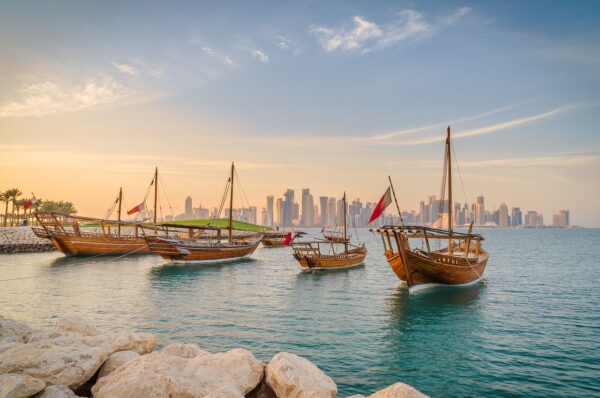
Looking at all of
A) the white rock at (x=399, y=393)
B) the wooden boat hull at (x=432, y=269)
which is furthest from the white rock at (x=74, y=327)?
the wooden boat hull at (x=432, y=269)

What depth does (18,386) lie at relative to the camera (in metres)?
6.24

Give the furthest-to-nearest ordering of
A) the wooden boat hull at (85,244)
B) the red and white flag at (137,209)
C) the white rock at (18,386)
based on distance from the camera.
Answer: the red and white flag at (137,209) → the wooden boat hull at (85,244) → the white rock at (18,386)

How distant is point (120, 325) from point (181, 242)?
3064cm

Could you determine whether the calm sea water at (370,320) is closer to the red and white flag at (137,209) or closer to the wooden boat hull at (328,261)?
the wooden boat hull at (328,261)

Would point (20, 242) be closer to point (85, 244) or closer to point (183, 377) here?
point (85, 244)

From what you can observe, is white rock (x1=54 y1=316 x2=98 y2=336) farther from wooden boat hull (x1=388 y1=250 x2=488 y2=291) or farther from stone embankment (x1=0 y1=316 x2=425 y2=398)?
wooden boat hull (x1=388 y1=250 x2=488 y2=291)

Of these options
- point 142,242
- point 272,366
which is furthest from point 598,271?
point 142,242

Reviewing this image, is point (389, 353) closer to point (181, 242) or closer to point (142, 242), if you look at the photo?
point (181, 242)

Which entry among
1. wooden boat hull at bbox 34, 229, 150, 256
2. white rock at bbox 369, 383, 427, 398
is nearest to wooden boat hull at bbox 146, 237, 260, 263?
wooden boat hull at bbox 34, 229, 150, 256

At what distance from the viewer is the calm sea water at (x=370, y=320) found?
12820 millimetres

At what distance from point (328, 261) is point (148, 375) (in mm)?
36919

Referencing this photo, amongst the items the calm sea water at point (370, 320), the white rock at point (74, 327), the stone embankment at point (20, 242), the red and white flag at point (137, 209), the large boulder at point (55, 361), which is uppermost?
the red and white flag at point (137, 209)

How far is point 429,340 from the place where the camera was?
54.7 ft

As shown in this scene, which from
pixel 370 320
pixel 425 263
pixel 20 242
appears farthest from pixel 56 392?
pixel 20 242
